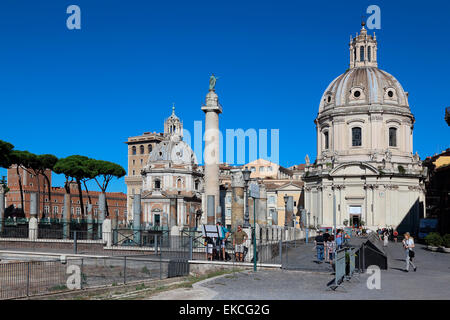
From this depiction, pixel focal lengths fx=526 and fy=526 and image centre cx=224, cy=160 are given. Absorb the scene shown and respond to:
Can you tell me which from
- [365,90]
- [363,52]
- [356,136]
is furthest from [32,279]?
[363,52]

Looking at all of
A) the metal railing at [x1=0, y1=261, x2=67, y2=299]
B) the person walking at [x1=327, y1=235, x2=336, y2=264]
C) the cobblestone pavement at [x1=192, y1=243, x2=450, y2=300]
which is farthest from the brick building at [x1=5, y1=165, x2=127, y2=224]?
the cobblestone pavement at [x1=192, y1=243, x2=450, y2=300]

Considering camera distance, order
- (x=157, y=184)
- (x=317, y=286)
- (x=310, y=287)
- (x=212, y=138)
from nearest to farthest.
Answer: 1. (x=310, y=287)
2. (x=317, y=286)
3. (x=212, y=138)
4. (x=157, y=184)

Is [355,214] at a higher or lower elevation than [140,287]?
higher

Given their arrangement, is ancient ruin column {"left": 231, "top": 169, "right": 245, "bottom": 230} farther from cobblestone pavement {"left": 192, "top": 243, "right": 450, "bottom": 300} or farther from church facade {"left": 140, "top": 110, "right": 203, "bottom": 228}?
church facade {"left": 140, "top": 110, "right": 203, "bottom": 228}

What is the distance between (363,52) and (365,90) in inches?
311

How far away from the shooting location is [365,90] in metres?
63.8

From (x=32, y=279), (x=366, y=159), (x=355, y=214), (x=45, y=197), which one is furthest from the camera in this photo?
(x=45, y=197)

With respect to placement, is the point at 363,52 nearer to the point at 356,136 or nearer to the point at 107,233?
the point at 356,136

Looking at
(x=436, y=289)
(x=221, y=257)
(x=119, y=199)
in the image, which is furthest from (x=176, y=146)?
(x=436, y=289)

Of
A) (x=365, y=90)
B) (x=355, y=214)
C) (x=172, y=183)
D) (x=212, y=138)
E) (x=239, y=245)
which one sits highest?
(x=365, y=90)

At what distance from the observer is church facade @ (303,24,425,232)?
2388 inches

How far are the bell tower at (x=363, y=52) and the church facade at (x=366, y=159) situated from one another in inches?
68.5

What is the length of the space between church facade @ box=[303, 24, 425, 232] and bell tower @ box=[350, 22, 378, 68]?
1741 mm

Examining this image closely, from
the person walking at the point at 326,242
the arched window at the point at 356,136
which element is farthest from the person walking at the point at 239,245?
the arched window at the point at 356,136
